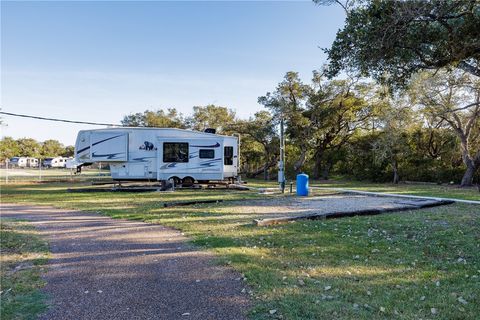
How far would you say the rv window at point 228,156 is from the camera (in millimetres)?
17419

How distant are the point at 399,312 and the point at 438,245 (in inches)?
122

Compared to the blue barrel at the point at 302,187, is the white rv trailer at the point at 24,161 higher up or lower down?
higher up

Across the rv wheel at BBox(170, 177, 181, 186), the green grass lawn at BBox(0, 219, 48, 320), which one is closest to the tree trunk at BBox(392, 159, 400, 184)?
the rv wheel at BBox(170, 177, 181, 186)

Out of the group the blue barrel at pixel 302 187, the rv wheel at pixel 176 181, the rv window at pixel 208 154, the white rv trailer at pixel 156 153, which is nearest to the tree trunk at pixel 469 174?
the blue barrel at pixel 302 187

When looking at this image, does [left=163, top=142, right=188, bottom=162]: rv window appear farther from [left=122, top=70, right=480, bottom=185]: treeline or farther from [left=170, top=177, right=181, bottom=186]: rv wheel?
[left=122, top=70, right=480, bottom=185]: treeline

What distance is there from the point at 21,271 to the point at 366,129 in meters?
25.7

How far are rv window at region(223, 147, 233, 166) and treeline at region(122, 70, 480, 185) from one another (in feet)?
25.4

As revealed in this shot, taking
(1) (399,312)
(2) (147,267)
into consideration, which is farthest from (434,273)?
(2) (147,267)

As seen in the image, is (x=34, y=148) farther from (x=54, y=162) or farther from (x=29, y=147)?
(x=54, y=162)

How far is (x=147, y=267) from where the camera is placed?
4.64 m

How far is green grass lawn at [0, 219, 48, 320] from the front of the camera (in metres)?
3.36

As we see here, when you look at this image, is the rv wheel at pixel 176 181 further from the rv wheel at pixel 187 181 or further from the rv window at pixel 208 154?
the rv window at pixel 208 154

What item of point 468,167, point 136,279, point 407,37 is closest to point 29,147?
point 468,167

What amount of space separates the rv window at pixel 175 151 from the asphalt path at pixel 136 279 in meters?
9.94
